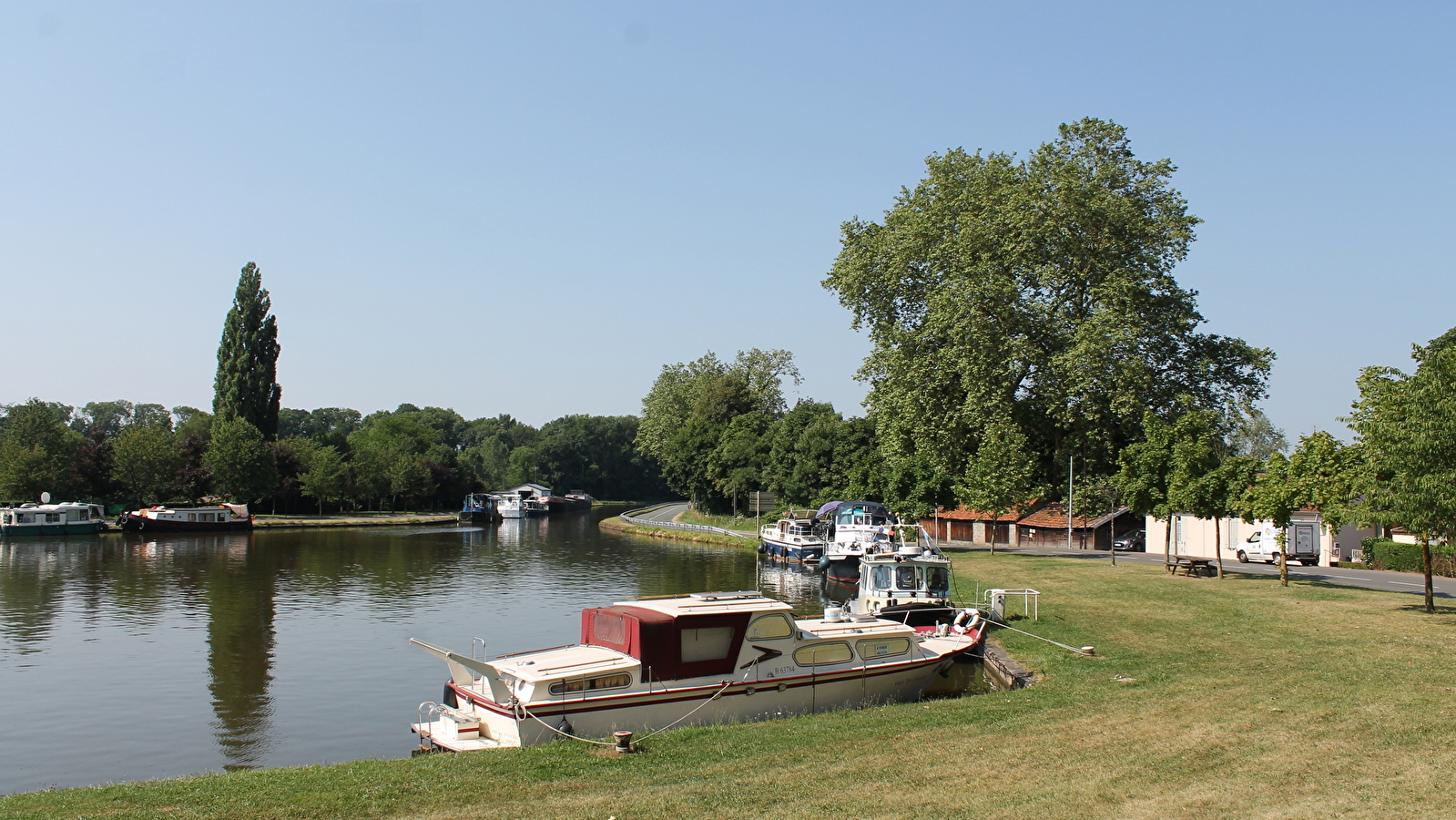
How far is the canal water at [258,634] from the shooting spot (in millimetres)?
19344

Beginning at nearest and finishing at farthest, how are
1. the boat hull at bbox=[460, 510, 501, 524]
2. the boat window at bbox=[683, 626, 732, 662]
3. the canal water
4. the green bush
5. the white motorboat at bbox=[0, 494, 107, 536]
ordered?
the boat window at bbox=[683, 626, 732, 662]
the canal water
the green bush
the white motorboat at bbox=[0, 494, 107, 536]
the boat hull at bbox=[460, 510, 501, 524]

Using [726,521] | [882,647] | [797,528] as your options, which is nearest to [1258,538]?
[797,528]

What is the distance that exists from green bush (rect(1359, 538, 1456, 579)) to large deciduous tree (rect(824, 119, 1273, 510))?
11.2 meters

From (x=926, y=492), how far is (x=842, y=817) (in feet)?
173

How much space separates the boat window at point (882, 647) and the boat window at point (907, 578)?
10.6m

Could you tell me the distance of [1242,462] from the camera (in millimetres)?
36031

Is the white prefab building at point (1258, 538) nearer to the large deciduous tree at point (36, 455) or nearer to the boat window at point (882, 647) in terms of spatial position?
the boat window at point (882, 647)

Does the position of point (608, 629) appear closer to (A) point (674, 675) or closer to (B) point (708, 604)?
(A) point (674, 675)

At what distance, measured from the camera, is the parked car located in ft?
188

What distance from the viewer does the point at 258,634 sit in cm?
3225

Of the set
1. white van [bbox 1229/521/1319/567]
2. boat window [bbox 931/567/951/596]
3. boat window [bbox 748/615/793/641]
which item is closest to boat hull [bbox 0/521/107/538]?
boat window [bbox 931/567/951/596]

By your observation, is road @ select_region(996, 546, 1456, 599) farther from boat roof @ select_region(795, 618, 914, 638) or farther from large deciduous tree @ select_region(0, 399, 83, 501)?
large deciduous tree @ select_region(0, 399, 83, 501)

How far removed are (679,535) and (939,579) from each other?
53667 mm

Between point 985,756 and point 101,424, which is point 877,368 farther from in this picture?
point 101,424
